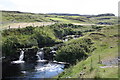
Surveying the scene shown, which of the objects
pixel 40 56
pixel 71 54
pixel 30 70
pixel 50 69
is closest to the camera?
pixel 30 70

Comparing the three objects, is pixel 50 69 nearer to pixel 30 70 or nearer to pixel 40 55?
pixel 30 70

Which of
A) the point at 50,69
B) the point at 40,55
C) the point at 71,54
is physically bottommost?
the point at 50,69

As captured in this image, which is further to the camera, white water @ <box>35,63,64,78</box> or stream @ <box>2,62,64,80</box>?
white water @ <box>35,63,64,78</box>

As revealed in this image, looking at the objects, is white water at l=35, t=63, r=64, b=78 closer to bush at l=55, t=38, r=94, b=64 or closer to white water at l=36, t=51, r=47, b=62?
bush at l=55, t=38, r=94, b=64

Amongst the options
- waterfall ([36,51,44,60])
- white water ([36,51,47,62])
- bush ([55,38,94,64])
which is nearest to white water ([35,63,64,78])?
bush ([55,38,94,64])

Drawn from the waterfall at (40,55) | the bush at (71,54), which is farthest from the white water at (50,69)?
the waterfall at (40,55)

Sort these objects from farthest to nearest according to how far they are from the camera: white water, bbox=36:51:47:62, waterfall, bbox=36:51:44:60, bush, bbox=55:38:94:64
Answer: waterfall, bbox=36:51:44:60 → white water, bbox=36:51:47:62 → bush, bbox=55:38:94:64

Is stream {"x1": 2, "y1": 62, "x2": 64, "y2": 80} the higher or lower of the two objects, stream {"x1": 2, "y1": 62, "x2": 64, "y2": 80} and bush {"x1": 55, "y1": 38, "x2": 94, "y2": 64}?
the lower

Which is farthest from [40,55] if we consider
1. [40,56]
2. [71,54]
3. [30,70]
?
[30,70]

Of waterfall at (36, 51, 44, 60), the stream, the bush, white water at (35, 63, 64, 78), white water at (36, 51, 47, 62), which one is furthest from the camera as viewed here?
waterfall at (36, 51, 44, 60)

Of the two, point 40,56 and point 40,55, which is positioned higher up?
point 40,55

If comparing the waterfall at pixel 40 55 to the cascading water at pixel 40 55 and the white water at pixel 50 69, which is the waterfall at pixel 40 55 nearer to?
the cascading water at pixel 40 55

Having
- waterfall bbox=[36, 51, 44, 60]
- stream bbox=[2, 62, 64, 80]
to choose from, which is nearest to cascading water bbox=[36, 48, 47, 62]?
waterfall bbox=[36, 51, 44, 60]

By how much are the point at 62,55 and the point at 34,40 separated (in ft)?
70.1
